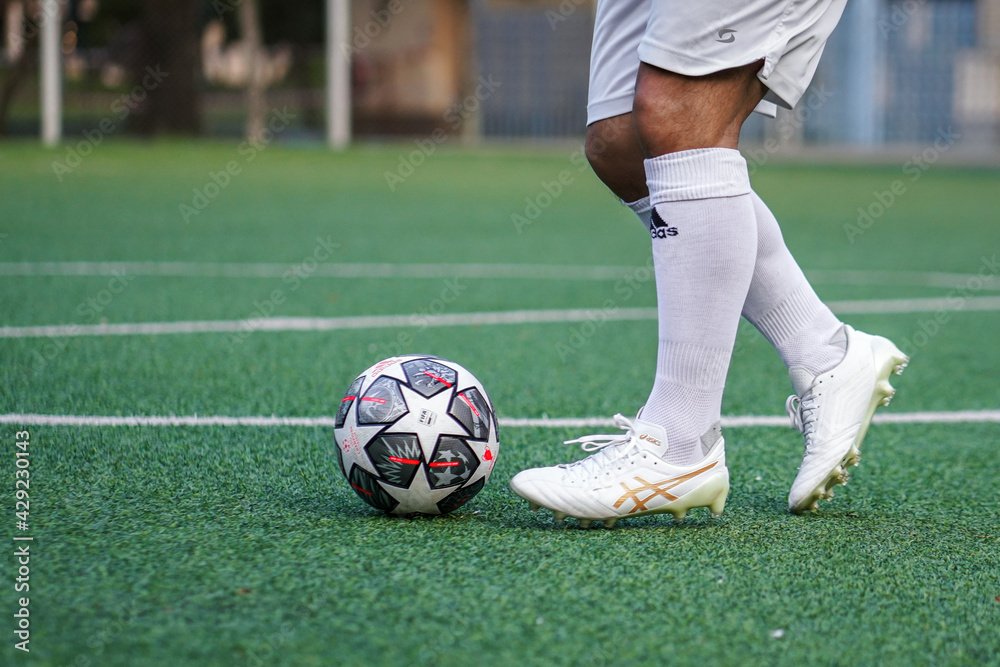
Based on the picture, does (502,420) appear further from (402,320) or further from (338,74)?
(338,74)

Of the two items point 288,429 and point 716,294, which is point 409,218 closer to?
point 288,429

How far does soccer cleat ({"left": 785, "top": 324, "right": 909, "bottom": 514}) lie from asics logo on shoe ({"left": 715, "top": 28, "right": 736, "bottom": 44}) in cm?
66

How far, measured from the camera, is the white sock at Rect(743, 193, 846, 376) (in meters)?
2.16

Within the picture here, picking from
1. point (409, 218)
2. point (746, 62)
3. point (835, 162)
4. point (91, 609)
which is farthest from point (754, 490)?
point (835, 162)

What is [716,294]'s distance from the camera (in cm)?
194

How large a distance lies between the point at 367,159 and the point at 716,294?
12.8 meters

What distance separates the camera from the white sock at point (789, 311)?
2.16 metres

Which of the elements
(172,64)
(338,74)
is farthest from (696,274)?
(172,64)

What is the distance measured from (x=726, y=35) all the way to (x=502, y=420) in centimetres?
123

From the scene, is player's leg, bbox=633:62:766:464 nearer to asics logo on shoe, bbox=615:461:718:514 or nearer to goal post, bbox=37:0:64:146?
asics logo on shoe, bbox=615:461:718:514

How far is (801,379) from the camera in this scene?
2.18 metres

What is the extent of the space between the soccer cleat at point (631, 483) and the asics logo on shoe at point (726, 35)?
0.67m

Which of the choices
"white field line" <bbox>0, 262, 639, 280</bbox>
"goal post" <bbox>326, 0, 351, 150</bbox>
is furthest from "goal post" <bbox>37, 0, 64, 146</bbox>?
"white field line" <bbox>0, 262, 639, 280</bbox>

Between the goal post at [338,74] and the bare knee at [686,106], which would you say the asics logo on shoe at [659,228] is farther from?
the goal post at [338,74]
